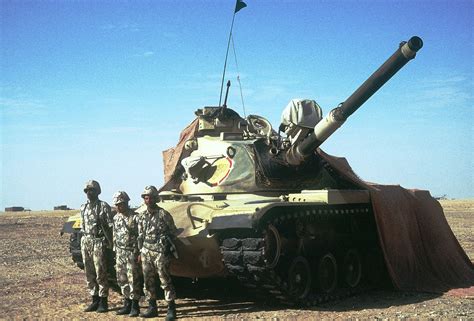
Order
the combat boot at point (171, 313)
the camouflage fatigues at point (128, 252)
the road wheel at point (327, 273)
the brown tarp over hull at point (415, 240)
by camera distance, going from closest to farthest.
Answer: the combat boot at point (171, 313)
the camouflage fatigues at point (128, 252)
the road wheel at point (327, 273)
the brown tarp over hull at point (415, 240)

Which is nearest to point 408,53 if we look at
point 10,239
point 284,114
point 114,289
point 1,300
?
point 284,114

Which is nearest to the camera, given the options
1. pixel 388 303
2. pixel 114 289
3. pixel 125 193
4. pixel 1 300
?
pixel 125 193

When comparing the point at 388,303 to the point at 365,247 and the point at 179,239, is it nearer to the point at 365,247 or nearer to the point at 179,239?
the point at 365,247

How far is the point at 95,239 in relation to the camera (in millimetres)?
9406

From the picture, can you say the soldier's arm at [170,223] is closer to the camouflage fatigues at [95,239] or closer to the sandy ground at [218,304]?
the camouflage fatigues at [95,239]

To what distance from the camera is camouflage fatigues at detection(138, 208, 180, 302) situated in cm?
862

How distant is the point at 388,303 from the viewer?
1005cm

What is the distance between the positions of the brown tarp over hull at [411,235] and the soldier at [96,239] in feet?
9.27

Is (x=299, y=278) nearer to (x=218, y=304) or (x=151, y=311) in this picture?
(x=218, y=304)

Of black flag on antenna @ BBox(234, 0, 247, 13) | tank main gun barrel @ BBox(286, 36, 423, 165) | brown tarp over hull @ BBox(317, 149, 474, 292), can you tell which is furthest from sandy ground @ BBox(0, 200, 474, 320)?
black flag on antenna @ BBox(234, 0, 247, 13)

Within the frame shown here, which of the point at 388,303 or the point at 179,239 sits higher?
the point at 179,239

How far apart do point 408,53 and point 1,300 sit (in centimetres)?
791

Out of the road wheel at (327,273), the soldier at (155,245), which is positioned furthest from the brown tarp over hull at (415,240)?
the soldier at (155,245)

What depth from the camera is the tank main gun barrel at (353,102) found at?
8.61 meters
